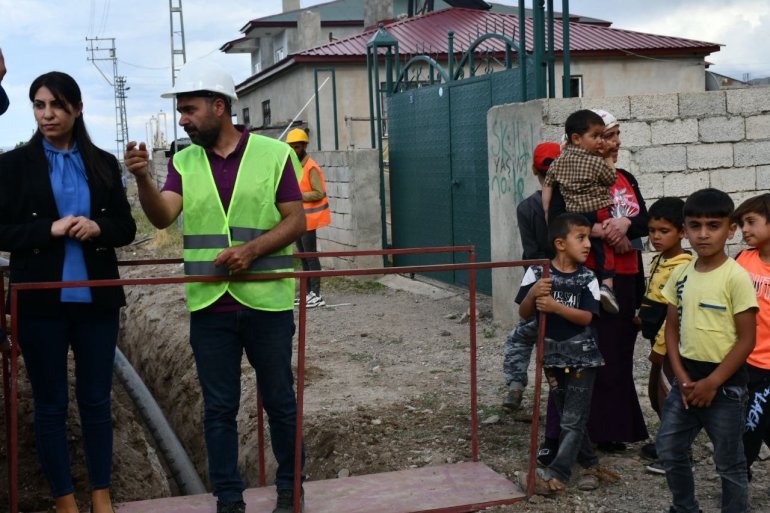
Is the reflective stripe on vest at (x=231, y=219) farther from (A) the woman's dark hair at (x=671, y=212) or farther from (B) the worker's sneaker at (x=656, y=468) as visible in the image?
(B) the worker's sneaker at (x=656, y=468)

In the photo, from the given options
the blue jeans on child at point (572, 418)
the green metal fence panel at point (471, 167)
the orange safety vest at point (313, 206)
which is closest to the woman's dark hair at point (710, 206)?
the blue jeans on child at point (572, 418)

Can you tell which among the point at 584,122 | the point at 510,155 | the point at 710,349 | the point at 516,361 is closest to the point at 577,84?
the point at 510,155

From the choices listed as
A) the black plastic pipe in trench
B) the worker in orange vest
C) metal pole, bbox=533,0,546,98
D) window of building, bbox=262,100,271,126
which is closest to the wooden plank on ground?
the black plastic pipe in trench

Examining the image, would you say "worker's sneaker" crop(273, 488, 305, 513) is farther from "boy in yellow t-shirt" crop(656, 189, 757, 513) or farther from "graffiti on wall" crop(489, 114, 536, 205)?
"graffiti on wall" crop(489, 114, 536, 205)

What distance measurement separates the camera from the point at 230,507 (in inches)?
160

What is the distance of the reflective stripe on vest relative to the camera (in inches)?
158

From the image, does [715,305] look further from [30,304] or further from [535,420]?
[30,304]

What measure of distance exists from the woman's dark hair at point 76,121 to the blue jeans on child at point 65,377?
566 millimetres

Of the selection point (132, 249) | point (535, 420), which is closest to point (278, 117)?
point (132, 249)

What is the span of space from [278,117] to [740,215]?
22.7 metres

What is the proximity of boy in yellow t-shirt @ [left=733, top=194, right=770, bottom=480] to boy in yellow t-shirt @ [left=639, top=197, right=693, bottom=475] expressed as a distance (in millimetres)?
452

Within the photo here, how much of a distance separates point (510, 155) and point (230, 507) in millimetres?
5548

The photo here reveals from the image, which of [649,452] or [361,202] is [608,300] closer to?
[649,452]

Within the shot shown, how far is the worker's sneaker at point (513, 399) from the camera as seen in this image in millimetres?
6141
